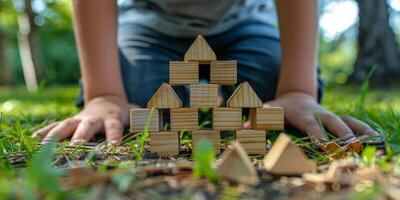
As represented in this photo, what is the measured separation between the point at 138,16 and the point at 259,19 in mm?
650

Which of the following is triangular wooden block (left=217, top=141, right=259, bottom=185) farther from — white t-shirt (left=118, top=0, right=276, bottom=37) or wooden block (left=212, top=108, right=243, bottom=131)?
white t-shirt (left=118, top=0, right=276, bottom=37)

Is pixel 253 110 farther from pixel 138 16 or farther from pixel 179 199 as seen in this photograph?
pixel 138 16

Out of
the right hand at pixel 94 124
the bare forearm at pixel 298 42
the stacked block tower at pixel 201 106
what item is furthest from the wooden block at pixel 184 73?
the bare forearm at pixel 298 42

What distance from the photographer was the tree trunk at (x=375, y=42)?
20.7 ft

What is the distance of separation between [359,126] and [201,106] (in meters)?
0.61

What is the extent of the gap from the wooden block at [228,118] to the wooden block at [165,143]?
105 mm

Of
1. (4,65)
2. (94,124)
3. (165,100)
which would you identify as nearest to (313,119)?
(165,100)

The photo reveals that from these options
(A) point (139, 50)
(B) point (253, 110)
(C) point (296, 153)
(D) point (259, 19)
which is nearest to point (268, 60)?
(D) point (259, 19)

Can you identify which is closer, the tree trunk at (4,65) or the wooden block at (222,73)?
Result: the wooden block at (222,73)

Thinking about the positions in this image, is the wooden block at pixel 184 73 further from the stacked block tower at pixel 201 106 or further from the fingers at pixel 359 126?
the fingers at pixel 359 126

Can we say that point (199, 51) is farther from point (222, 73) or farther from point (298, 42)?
point (298, 42)

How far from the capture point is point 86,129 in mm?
1410

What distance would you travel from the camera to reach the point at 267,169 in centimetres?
87

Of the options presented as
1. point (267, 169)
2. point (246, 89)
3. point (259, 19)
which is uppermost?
point (259, 19)
